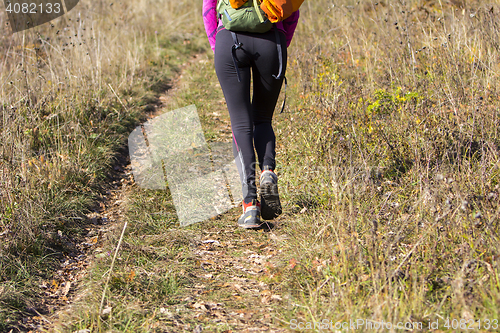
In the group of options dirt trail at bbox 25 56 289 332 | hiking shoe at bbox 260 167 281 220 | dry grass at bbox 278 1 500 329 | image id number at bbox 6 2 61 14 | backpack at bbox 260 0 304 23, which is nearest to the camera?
dry grass at bbox 278 1 500 329

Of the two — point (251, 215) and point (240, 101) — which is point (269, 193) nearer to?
point (251, 215)

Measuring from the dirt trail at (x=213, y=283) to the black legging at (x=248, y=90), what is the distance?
44 cm

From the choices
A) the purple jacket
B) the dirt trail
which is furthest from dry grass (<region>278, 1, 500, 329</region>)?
the purple jacket

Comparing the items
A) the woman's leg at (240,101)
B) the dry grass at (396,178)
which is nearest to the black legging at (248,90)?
the woman's leg at (240,101)

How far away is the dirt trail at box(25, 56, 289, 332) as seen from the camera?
89.9 inches

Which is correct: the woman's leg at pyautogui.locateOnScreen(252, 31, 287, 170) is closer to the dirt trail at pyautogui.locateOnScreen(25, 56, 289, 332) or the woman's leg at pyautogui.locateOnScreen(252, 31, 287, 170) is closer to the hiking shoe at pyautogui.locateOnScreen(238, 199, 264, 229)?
the hiking shoe at pyautogui.locateOnScreen(238, 199, 264, 229)

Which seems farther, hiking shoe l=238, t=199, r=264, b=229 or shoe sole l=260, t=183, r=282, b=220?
hiking shoe l=238, t=199, r=264, b=229

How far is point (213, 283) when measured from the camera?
2688 mm

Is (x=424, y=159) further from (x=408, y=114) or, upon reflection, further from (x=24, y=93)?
(x=24, y=93)

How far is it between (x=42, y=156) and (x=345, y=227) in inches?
121

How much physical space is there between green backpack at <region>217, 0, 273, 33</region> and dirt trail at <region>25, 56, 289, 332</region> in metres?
1.54

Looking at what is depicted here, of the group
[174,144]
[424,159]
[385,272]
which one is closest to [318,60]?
[174,144]

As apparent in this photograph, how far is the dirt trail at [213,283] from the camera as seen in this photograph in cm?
228

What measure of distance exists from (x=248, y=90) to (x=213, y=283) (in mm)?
1376
